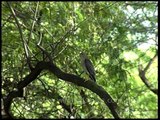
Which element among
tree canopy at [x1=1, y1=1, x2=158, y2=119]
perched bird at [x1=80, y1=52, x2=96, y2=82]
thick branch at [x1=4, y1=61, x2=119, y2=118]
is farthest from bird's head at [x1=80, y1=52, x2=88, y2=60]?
thick branch at [x1=4, y1=61, x2=119, y2=118]

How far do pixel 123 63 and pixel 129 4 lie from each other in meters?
1.51

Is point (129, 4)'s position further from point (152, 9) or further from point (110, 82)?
point (110, 82)

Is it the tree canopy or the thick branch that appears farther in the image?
the tree canopy

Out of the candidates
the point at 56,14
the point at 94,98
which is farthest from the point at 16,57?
the point at 94,98

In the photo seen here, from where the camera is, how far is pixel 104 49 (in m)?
6.34

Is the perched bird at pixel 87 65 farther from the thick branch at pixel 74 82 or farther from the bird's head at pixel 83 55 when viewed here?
the thick branch at pixel 74 82

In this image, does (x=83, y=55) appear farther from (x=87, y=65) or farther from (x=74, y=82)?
(x=74, y=82)

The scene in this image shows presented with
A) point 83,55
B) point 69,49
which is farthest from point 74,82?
point 69,49

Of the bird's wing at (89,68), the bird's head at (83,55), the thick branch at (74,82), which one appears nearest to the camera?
the thick branch at (74,82)

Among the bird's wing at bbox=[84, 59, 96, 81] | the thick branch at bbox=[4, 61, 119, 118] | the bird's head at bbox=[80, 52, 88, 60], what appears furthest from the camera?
the bird's head at bbox=[80, 52, 88, 60]

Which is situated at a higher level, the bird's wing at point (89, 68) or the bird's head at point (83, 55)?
the bird's head at point (83, 55)

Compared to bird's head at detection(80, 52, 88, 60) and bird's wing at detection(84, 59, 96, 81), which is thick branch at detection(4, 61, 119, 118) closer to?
bird's wing at detection(84, 59, 96, 81)

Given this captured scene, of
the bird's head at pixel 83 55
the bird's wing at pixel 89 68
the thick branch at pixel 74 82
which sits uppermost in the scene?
the bird's head at pixel 83 55

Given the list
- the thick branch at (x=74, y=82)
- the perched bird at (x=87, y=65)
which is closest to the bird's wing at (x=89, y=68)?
the perched bird at (x=87, y=65)
